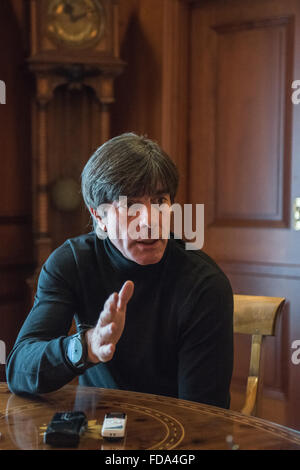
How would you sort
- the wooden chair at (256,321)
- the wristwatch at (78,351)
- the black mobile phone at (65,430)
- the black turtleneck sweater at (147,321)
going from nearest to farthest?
the black mobile phone at (65,430)
the wristwatch at (78,351)
the black turtleneck sweater at (147,321)
the wooden chair at (256,321)

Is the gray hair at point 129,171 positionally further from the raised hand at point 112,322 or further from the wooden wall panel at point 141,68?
the wooden wall panel at point 141,68

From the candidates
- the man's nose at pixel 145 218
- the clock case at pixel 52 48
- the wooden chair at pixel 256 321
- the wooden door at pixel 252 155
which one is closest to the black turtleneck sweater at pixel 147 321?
the man's nose at pixel 145 218

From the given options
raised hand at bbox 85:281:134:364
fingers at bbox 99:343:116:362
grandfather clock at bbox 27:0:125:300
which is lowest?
fingers at bbox 99:343:116:362

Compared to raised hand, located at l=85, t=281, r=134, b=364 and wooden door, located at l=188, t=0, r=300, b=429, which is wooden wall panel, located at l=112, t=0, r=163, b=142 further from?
raised hand, located at l=85, t=281, r=134, b=364

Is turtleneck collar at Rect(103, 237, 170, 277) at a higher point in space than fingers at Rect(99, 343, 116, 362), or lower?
higher

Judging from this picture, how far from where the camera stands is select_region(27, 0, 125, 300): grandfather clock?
2775 millimetres

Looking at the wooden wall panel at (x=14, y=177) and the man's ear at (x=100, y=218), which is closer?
the man's ear at (x=100, y=218)

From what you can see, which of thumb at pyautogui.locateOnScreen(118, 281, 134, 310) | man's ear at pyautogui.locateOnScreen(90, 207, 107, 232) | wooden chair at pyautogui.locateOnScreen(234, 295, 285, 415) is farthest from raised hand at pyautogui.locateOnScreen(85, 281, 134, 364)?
wooden chair at pyautogui.locateOnScreen(234, 295, 285, 415)

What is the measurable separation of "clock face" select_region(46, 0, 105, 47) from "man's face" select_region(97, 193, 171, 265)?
5.73 feet

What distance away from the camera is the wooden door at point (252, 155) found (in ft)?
8.85

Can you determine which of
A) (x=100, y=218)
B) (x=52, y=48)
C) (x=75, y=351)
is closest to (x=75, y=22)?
(x=52, y=48)

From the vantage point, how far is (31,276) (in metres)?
2.94

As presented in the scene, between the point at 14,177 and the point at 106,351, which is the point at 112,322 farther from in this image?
the point at 14,177

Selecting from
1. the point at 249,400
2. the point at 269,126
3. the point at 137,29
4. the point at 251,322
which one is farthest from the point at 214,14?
the point at 249,400
